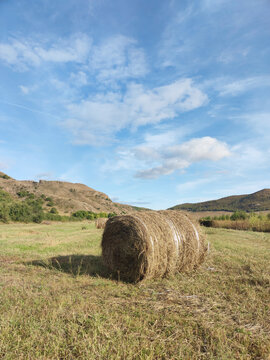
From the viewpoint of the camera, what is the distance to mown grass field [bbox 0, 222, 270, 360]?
278 centimetres

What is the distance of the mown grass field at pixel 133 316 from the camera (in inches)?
109

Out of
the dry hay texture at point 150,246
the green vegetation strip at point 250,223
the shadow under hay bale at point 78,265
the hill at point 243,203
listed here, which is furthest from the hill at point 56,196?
the dry hay texture at point 150,246

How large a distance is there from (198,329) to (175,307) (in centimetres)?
71

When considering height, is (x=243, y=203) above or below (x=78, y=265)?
above

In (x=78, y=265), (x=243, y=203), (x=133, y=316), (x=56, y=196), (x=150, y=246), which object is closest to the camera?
(x=133, y=316)

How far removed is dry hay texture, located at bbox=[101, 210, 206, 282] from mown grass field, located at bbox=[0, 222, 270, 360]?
0.38 m

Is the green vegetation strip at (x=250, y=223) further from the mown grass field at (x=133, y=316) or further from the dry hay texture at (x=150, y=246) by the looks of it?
the dry hay texture at (x=150, y=246)

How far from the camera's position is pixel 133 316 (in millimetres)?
3678

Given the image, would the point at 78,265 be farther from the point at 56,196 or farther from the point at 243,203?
the point at 243,203

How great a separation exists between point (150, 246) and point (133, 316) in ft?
6.65

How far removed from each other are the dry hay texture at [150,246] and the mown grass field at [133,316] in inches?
14.8

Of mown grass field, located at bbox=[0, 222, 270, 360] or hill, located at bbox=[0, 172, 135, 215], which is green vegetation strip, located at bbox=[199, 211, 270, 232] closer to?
mown grass field, located at bbox=[0, 222, 270, 360]

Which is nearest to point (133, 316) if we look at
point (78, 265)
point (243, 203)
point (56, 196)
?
point (78, 265)

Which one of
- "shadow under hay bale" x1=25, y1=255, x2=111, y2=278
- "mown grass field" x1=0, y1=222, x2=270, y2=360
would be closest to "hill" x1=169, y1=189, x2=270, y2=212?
"shadow under hay bale" x1=25, y1=255, x2=111, y2=278
